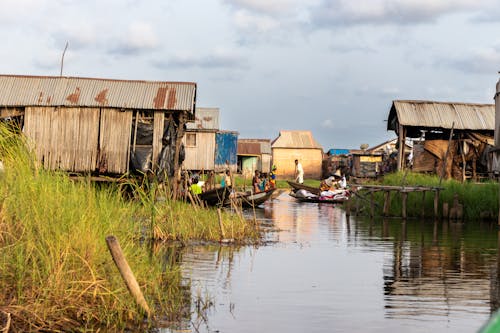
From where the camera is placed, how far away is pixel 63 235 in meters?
7.63

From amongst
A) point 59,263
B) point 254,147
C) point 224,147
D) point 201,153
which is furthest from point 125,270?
point 254,147

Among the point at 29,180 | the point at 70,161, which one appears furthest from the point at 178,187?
the point at 29,180

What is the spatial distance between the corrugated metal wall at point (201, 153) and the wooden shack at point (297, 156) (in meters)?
22.4

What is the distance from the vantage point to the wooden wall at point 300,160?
202 ft

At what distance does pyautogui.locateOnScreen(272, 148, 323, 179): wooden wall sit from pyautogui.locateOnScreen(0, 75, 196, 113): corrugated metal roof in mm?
37384

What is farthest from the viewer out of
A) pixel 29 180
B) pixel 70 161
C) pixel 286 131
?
pixel 286 131

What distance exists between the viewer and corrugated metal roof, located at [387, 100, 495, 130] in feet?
101

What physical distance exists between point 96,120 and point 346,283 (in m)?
13.9

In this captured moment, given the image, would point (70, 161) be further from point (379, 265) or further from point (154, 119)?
point (379, 265)

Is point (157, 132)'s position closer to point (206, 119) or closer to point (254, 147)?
point (206, 119)

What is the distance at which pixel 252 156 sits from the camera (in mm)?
61125

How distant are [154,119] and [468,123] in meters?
13.2

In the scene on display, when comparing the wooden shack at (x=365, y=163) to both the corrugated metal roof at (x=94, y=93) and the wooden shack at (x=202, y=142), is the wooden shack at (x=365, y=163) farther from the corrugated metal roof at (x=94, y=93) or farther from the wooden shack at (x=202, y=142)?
the corrugated metal roof at (x=94, y=93)

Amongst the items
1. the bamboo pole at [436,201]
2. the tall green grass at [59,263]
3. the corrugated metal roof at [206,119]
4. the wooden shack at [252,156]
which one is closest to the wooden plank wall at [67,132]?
the bamboo pole at [436,201]
